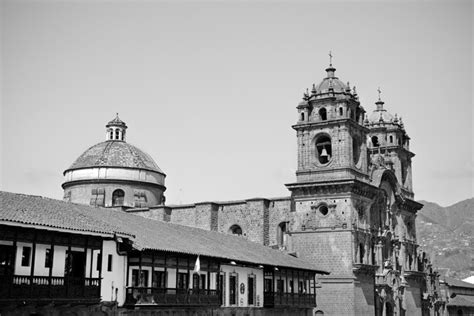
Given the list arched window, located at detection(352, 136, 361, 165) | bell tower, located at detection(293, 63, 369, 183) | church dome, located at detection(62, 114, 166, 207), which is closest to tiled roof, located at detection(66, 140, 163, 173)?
church dome, located at detection(62, 114, 166, 207)

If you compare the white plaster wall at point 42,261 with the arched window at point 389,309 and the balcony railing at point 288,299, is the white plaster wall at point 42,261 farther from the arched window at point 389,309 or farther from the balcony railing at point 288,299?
the arched window at point 389,309

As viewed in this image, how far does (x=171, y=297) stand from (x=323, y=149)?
1135 inches

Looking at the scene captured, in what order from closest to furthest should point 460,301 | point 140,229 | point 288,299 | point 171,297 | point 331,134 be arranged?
1. point 171,297
2. point 140,229
3. point 288,299
4. point 331,134
5. point 460,301

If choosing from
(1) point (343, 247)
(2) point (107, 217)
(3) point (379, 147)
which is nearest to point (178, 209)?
(1) point (343, 247)

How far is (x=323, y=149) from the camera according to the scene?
62.7 metres

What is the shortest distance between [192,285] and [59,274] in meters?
10.3

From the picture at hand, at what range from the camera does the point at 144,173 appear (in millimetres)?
73250

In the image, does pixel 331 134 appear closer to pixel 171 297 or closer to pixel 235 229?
pixel 235 229

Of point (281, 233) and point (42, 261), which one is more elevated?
point (281, 233)

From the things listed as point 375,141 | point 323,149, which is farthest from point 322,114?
point 375,141

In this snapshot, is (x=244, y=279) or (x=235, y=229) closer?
(x=244, y=279)

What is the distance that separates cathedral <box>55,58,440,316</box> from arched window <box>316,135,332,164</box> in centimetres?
9

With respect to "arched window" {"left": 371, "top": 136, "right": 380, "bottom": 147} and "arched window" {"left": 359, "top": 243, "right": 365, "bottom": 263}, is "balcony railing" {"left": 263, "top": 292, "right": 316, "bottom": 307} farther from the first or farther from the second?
"arched window" {"left": 371, "top": 136, "right": 380, "bottom": 147}

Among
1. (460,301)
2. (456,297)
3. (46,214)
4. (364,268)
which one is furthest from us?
(456,297)
